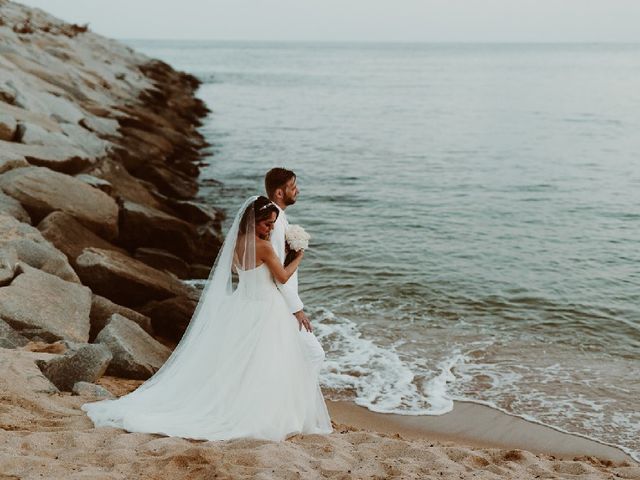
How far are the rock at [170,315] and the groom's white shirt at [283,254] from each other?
2981 mm

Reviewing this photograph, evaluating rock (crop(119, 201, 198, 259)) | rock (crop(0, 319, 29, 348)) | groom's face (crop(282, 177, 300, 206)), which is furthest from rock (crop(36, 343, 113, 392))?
rock (crop(119, 201, 198, 259))

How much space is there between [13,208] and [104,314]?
2.54m

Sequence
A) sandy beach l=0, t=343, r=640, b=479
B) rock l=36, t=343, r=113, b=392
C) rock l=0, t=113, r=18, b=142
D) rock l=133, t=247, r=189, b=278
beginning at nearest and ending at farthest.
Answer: sandy beach l=0, t=343, r=640, b=479 < rock l=36, t=343, r=113, b=392 < rock l=133, t=247, r=189, b=278 < rock l=0, t=113, r=18, b=142

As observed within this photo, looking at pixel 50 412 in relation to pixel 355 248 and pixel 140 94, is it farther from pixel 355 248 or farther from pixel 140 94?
pixel 140 94

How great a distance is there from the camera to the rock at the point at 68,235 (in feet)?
28.4

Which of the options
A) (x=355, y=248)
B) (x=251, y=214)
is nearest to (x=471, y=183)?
(x=355, y=248)

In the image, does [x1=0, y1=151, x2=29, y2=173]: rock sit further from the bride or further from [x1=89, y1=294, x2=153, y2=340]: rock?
the bride

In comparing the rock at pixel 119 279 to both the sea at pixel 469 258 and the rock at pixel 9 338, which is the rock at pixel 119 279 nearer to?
the rock at pixel 9 338

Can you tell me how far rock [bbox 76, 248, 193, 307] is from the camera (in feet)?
27.4

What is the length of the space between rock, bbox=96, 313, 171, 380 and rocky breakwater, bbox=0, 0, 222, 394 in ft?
0.04

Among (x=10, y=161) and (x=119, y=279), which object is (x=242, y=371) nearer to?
(x=119, y=279)

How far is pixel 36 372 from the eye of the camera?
5770 millimetres

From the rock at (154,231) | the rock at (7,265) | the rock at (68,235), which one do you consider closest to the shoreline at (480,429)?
the rock at (7,265)

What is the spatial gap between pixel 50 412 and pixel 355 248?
906 centimetres
